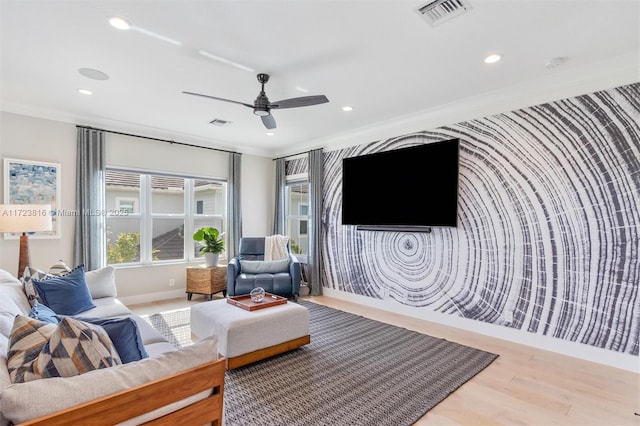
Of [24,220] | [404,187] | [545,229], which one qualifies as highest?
[404,187]

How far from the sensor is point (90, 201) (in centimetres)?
443

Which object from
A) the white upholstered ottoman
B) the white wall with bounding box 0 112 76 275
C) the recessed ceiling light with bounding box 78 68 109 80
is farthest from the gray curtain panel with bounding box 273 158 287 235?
the recessed ceiling light with bounding box 78 68 109 80

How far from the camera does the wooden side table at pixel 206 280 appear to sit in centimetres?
503

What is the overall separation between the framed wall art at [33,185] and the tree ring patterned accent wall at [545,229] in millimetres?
4342

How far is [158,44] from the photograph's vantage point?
2617 mm

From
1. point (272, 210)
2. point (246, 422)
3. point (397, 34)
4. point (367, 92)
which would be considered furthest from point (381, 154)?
point (246, 422)

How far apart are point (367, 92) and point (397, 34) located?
1.11 meters

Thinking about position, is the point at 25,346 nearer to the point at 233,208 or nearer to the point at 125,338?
the point at 125,338

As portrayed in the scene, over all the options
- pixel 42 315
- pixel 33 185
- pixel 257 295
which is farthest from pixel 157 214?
pixel 42 315

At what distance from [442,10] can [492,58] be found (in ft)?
3.06

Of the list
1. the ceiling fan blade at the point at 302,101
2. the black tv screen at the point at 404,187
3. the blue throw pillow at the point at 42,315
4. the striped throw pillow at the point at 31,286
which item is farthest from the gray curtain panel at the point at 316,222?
the blue throw pillow at the point at 42,315

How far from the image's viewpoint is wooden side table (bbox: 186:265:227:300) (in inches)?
198

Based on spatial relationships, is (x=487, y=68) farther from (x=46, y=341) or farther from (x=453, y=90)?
(x=46, y=341)

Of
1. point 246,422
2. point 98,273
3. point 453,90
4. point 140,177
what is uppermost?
point 453,90
